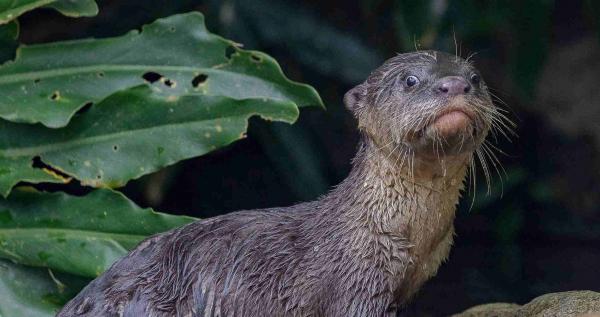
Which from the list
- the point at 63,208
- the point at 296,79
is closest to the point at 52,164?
the point at 63,208

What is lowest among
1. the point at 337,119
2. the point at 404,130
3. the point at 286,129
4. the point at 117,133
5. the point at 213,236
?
the point at 337,119

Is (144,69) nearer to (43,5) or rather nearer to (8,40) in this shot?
(43,5)

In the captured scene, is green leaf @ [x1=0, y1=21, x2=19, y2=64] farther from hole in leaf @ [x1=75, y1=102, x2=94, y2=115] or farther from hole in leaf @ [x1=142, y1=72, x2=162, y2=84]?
hole in leaf @ [x1=142, y1=72, x2=162, y2=84]

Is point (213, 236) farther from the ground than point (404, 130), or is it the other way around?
point (404, 130)

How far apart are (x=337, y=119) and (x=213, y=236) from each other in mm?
2677

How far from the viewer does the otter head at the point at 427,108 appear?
114 inches

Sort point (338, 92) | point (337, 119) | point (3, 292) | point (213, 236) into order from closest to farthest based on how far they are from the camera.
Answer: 1. point (213, 236)
2. point (3, 292)
3. point (338, 92)
4. point (337, 119)

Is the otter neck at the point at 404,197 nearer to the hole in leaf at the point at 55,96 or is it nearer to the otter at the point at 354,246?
the otter at the point at 354,246

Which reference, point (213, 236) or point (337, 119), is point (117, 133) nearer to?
point (213, 236)

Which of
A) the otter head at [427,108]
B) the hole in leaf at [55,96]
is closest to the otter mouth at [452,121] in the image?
the otter head at [427,108]

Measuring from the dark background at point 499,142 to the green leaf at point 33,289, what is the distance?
3.50 ft

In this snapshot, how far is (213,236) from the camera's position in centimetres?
323

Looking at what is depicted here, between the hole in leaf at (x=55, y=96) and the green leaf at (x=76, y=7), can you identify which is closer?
the hole in leaf at (x=55, y=96)

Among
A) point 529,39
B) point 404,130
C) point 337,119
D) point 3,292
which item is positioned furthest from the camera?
point 337,119
